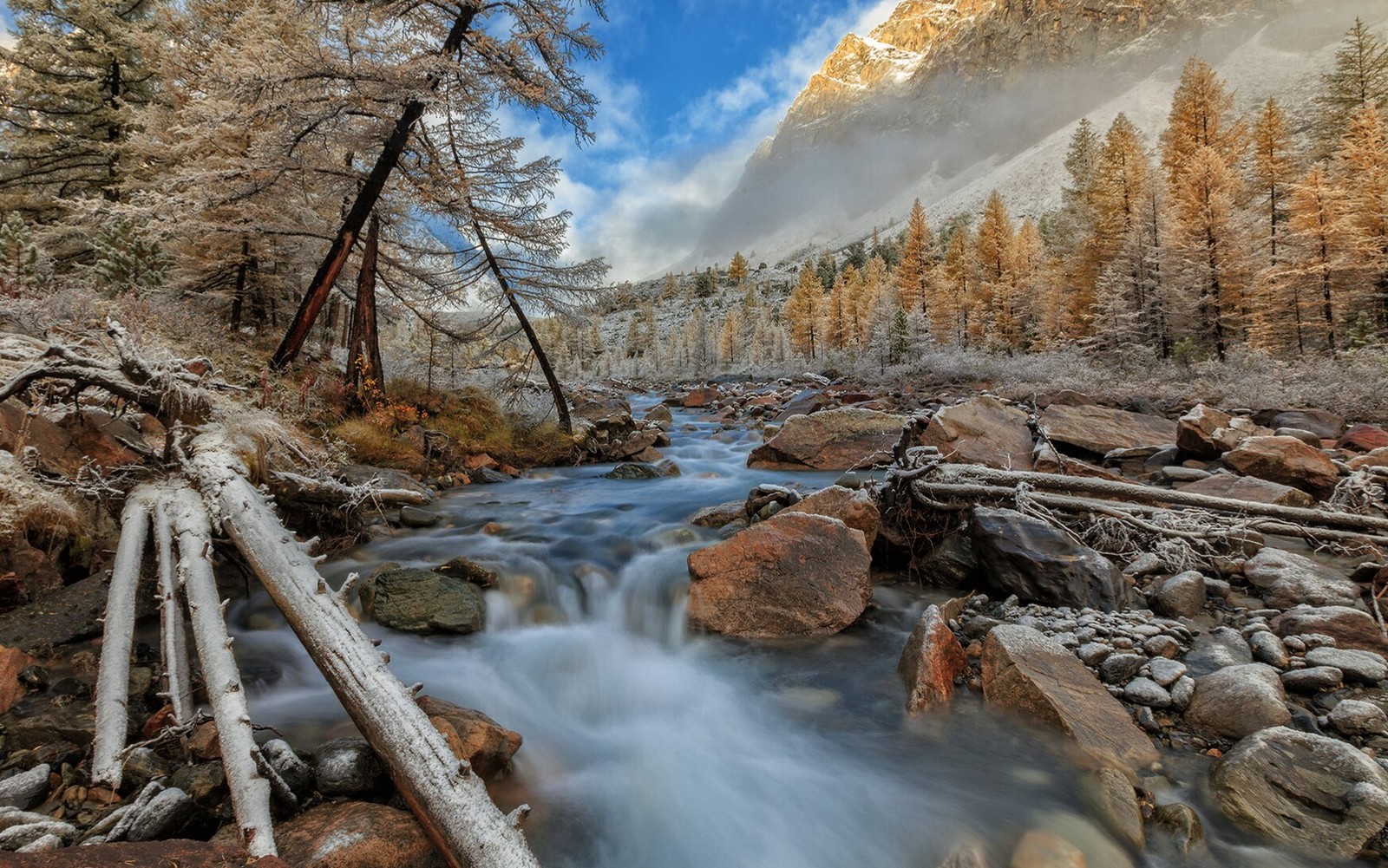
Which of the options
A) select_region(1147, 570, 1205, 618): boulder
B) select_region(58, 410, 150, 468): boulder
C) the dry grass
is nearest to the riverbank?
select_region(1147, 570, 1205, 618): boulder

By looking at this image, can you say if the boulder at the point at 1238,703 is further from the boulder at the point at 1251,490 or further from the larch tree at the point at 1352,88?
the larch tree at the point at 1352,88

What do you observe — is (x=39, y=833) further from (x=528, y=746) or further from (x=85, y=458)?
(x=85, y=458)

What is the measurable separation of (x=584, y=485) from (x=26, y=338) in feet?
22.1

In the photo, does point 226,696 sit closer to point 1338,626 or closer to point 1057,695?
point 1057,695

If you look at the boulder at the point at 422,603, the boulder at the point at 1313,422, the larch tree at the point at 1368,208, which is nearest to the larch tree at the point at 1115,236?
the larch tree at the point at 1368,208

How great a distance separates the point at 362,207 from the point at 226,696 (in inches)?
375

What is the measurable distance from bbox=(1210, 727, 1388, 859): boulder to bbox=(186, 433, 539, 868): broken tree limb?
3293mm

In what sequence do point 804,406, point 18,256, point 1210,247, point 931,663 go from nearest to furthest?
point 931,663 < point 18,256 < point 804,406 < point 1210,247

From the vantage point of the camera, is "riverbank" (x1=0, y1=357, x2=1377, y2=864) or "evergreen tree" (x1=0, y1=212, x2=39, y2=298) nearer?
"riverbank" (x1=0, y1=357, x2=1377, y2=864)

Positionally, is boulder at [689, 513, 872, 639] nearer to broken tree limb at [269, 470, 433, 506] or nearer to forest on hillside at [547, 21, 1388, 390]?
broken tree limb at [269, 470, 433, 506]

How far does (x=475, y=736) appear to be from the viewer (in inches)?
114

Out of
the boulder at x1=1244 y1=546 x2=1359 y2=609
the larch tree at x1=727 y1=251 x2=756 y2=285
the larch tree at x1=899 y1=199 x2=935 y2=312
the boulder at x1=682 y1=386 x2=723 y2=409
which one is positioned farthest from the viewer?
the larch tree at x1=727 y1=251 x2=756 y2=285

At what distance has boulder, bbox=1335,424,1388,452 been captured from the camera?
7.54 metres

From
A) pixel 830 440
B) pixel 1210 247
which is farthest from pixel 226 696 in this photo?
pixel 1210 247
